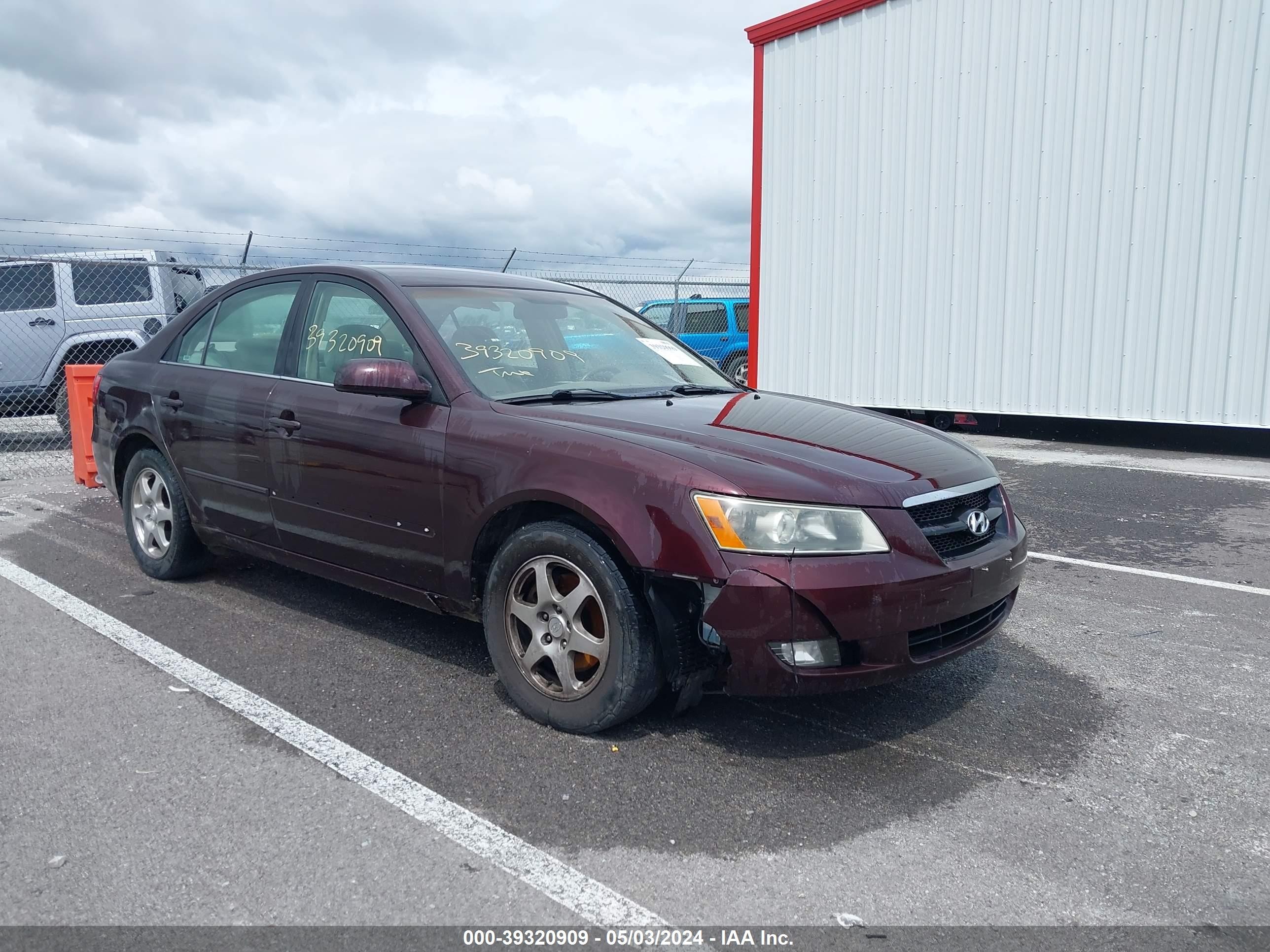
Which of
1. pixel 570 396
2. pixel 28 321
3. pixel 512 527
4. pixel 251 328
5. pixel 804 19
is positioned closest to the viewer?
pixel 512 527

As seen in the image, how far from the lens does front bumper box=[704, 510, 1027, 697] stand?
290 centimetres

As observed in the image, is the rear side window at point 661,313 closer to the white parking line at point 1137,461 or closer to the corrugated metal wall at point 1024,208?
the corrugated metal wall at point 1024,208

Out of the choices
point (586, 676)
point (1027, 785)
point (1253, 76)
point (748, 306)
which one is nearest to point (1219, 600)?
point (1027, 785)

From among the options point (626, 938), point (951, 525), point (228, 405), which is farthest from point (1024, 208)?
point (626, 938)

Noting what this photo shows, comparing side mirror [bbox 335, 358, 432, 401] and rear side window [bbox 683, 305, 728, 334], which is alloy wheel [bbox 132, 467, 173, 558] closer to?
side mirror [bbox 335, 358, 432, 401]

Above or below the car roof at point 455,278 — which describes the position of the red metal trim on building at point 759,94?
above

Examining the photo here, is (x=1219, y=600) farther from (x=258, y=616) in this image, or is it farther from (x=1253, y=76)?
(x=1253, y=76)

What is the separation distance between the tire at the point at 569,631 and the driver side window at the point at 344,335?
3.24 ft

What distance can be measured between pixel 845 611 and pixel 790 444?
659mm

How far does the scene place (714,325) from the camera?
51.5ft

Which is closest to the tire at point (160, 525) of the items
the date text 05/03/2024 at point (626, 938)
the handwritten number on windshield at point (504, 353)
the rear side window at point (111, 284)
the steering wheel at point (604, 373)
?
the handwritten number on windshield at point (504, 353)

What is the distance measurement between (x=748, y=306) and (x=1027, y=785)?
12457mm

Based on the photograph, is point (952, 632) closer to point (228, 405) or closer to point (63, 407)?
point (228, 405)

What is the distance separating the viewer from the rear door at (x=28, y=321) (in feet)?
33.8
